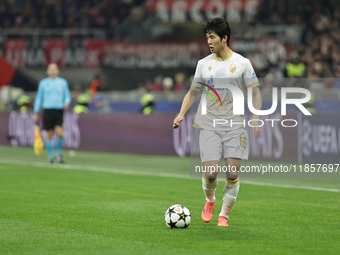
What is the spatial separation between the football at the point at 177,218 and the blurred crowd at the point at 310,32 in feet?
45.3

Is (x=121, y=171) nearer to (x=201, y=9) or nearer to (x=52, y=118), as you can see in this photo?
(x=52, y=118)

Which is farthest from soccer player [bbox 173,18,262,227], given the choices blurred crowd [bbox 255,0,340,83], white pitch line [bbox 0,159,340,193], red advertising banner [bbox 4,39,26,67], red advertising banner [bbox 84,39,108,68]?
red advertising banner [bbox 4,39,26,67]

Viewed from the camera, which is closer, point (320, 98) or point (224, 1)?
point (320, 98)

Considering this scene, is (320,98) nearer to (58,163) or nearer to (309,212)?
(58,163)

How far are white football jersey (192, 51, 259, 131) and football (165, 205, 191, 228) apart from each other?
3.25 ft

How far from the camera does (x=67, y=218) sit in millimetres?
9789

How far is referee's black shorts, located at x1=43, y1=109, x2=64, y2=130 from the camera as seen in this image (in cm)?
1894

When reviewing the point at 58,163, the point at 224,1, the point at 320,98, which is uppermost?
the point at 224,1

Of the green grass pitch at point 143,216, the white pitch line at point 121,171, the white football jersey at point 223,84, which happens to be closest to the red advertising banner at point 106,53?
the white pitch line at point 121,171

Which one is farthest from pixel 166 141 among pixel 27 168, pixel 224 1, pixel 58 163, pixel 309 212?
pixel 224 1

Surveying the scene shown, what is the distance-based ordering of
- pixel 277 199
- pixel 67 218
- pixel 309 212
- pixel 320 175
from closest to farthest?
pixel 67 218 → pixel 309 212 → pixel 277 199 → pixel 320 175

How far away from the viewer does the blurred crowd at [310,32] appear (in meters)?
24.4

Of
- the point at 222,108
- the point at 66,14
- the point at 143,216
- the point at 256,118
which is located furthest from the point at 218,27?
the point at 66,14

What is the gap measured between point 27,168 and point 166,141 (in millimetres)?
4921
